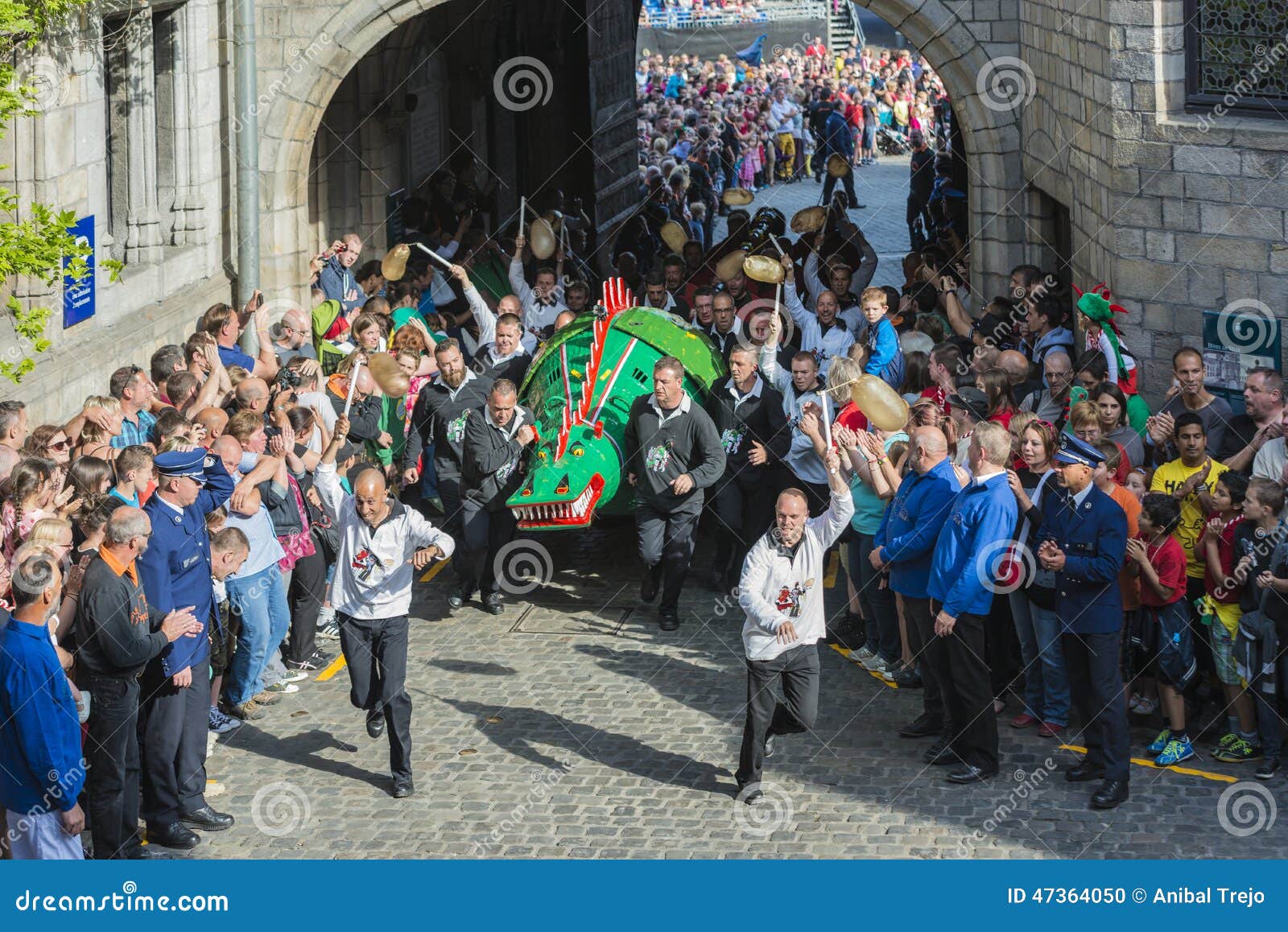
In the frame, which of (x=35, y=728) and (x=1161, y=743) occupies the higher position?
(x=35, y=728)

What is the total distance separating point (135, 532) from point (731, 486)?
523 cm

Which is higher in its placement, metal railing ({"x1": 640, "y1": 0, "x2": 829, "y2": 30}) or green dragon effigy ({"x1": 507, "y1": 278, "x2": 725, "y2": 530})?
metal railing ({"x1": 640, "y1": 0, "x2": 829, "y2": 30})

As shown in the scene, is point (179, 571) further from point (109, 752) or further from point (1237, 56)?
point (1237, 56)

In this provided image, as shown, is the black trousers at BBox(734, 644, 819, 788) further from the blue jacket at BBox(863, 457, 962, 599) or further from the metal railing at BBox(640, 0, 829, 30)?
the metal railing at BBox(640, 0, 829, 30)

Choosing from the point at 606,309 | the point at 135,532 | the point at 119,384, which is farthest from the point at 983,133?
the point at 135,532

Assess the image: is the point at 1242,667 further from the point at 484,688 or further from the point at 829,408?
the point at 484,688

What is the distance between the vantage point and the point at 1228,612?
395 inches

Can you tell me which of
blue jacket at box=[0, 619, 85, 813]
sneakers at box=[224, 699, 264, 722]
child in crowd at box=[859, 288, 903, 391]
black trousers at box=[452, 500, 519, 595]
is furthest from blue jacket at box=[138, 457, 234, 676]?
child in crowd at box=[859, 288, 903, 391]

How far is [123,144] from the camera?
600 inches

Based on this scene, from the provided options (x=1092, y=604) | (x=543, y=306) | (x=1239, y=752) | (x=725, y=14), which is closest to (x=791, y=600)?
(x=1092, y=604)

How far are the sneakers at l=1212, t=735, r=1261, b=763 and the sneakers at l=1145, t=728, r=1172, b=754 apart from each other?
0.83 ft

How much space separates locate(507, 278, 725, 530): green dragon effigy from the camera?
12.2 metres

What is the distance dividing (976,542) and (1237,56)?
488cm

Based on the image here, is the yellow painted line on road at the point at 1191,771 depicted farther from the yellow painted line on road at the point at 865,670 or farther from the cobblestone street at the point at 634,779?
the yellow painted line on road at the point at 865,670
